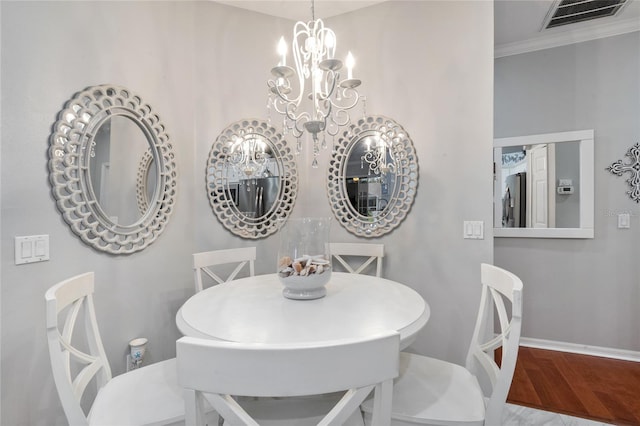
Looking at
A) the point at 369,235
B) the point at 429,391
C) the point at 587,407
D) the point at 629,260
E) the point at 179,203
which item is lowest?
the point at 587,407

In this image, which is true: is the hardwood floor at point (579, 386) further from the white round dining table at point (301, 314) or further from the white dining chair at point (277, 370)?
the white dining chair at point (277, 370)

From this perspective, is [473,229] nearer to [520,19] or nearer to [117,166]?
[520,19]

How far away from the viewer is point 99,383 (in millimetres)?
1346

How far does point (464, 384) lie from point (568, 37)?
3.17 meters

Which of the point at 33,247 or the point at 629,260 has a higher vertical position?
the point at 33,247

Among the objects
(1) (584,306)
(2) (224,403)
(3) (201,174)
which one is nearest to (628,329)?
(1) (584,306)

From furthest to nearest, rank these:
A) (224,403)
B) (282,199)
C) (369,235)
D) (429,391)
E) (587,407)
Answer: (282,199), (369,235), (587,407), (429,391), (224,403)

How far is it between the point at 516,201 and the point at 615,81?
125 cm

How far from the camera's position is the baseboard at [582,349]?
269cm

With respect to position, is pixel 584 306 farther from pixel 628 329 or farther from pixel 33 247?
pixel 33 247

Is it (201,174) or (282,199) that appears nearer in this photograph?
(201,174)

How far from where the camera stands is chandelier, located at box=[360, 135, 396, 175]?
94.4 inches

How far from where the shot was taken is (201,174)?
7.52 feet

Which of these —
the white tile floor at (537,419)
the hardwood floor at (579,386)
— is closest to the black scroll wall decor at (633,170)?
the hardwood floor at (579,386)
